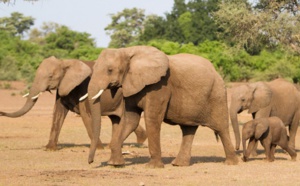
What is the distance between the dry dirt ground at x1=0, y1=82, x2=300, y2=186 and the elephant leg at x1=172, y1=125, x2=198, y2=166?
6.5 inches

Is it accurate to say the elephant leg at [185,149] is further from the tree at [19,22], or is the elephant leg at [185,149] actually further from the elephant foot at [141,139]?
the tree at [19,22]

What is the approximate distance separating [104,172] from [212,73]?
2.78 meters

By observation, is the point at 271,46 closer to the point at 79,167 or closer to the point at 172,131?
the point at 172,131

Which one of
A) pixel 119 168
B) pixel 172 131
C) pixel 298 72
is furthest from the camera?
pixel 298 72

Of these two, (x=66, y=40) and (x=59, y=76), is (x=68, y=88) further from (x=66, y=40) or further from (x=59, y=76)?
(x=66, y=40)

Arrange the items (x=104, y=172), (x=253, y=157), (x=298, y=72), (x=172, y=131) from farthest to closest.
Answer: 1. (x=298, y=72)
2. (x=172, y=131)
3. (x=253, y=157)
4. (x=104, y=172)

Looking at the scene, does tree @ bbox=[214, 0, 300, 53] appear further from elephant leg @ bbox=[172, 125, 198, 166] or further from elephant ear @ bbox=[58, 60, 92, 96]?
elephant leg @ bbox=[172, 125, 198, 166]

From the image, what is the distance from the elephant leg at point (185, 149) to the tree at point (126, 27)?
7108cm

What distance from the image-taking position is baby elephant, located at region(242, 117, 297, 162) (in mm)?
15352

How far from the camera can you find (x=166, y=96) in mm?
13438

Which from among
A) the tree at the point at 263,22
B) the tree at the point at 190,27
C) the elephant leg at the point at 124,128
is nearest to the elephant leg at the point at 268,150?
the elephant leg at the point at 124,128

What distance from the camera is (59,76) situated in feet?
56.0

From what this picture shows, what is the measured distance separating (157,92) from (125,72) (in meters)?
0.61

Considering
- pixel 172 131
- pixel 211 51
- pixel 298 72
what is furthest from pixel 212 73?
pixel 211 51
